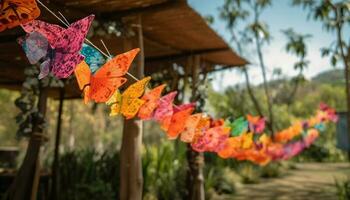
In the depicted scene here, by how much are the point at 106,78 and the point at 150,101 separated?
82 centimetres

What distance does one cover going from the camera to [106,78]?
2762 mm

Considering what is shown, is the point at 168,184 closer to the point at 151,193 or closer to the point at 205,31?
the point at 151,193

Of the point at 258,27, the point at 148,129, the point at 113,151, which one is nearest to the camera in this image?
the point at 113,151

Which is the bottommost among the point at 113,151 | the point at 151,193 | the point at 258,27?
the point at 151,193

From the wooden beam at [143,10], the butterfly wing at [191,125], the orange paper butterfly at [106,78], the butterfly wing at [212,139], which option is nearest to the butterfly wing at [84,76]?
the orange paper butterfly at [106,78]

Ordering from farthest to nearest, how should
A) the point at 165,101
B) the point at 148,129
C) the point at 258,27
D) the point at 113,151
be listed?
the point at 148,129 → the point at 258,27 → the point at 113,151 → the point at 165,101

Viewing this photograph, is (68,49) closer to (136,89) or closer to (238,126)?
(136,89)

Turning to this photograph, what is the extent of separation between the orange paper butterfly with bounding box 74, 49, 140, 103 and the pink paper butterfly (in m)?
0.24

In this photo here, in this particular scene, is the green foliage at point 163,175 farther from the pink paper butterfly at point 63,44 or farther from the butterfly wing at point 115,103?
the pink paper butterfly at point 63,44

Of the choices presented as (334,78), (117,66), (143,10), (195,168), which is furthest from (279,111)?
(334,78)

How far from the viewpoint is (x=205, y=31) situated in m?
5.45

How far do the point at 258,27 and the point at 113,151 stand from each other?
9.13 meters

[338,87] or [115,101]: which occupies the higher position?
[338,87]

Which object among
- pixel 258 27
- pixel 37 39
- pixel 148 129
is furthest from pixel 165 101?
pixel 148 129
